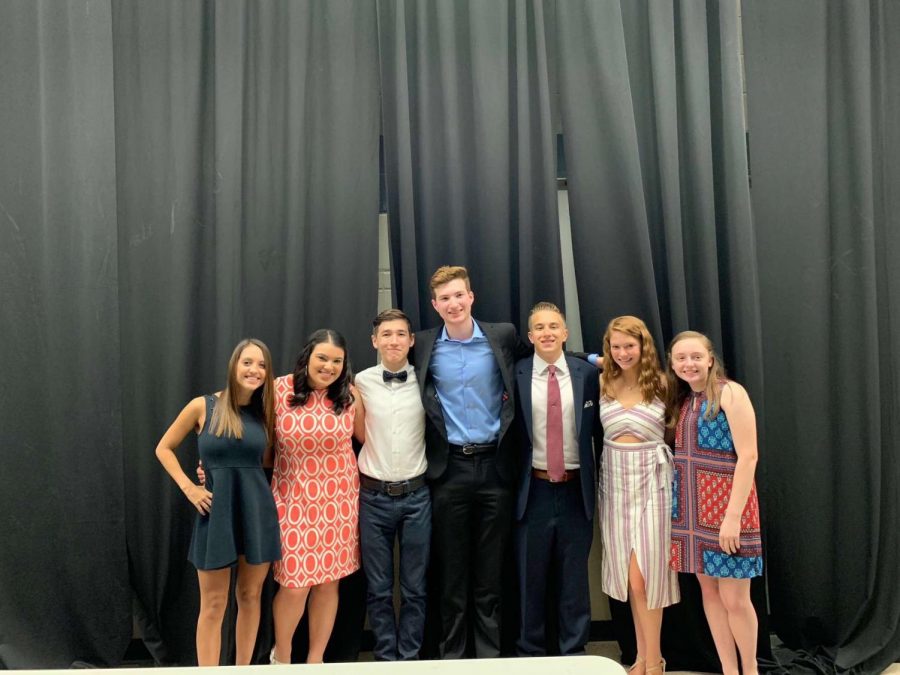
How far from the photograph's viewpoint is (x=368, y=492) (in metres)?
2.50

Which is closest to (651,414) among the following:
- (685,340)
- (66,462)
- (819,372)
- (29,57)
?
(685,340)

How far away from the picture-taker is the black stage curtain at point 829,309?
2762 millimetres

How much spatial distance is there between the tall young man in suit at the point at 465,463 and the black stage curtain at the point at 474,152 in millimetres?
328

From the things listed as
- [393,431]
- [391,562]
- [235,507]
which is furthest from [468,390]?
[235,507]

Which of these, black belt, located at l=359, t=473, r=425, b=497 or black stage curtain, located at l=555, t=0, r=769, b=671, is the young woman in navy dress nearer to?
black belt, located at l=359, t=473, r=425, b=497

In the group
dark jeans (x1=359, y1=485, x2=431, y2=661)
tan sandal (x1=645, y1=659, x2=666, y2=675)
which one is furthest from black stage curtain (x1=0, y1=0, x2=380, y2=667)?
tan sandal (x1=645, y1=659, x2=666, y2=675)

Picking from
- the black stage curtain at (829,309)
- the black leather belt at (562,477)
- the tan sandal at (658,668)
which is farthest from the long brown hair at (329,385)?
the black stage curtain at (829,309)

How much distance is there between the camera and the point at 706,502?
2338mm

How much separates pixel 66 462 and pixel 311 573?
1.28 metres

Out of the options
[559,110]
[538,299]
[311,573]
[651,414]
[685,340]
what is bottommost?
[311,573]

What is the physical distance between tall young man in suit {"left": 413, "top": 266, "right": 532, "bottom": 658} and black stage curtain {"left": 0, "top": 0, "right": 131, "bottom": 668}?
142 centimetres

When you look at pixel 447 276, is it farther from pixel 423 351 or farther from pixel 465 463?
pixel 465 463

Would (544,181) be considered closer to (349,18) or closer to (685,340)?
(685,340)

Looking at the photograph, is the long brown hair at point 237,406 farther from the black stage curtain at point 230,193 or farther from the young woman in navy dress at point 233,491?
the black stage curtain at point 230,193
